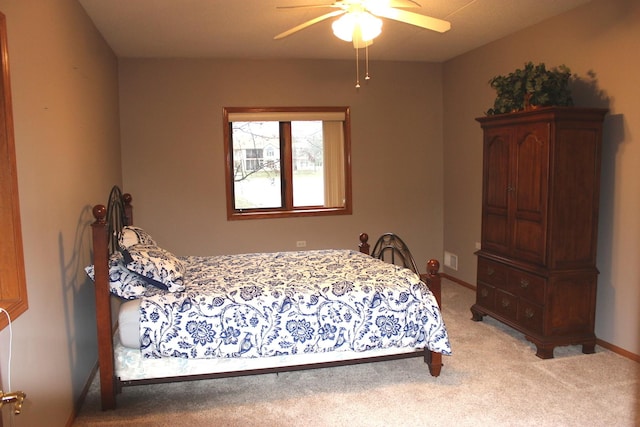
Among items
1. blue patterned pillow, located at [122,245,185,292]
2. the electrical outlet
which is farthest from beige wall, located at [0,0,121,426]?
the electrical outlet

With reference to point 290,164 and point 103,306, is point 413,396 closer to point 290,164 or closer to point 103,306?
point 103,306

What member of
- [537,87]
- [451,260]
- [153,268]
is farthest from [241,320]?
[451,260]

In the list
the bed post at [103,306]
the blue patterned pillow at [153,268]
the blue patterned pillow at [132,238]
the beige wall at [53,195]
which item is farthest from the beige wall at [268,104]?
the bed post at [103,306]

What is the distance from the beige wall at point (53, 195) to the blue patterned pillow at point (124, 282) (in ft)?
0.81

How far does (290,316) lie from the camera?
9.86 ft

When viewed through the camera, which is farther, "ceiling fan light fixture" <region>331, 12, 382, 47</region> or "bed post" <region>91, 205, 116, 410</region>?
"ceiling fan light fixture" <region>331, 12, 382, 47</region>

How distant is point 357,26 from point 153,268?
6.36 ft

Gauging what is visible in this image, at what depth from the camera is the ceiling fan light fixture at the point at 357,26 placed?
2977mm

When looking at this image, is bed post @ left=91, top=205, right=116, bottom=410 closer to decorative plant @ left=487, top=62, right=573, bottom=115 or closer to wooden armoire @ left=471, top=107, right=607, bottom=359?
wooden armoire @ left=471, top=107, right=607, bottom=359

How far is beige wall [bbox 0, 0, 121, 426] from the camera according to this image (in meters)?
2.21

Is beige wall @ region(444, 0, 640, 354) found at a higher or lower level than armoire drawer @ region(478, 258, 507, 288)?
higher

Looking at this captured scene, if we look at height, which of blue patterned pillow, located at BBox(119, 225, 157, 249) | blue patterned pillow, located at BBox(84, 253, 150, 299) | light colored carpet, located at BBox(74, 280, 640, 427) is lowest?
light colored carpet, located at BBox(74, 280, 640, 427)

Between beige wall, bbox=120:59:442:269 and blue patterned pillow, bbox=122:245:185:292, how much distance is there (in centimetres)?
238

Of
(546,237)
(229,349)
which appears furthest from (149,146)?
(546,237)
